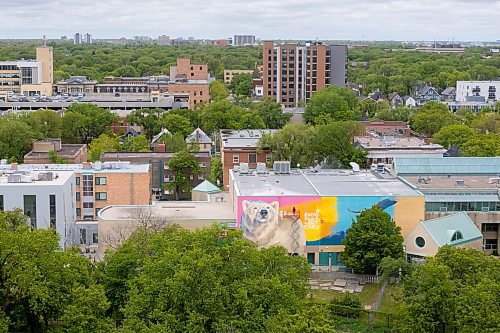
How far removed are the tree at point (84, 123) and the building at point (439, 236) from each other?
4411 centimetres

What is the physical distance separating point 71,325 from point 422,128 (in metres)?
55.6

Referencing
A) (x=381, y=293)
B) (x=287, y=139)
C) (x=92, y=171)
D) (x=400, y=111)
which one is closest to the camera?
(x=381, y=293)

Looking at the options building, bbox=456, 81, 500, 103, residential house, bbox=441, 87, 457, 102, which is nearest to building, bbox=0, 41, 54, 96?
residential house, bbox=441, 87, 457, 102

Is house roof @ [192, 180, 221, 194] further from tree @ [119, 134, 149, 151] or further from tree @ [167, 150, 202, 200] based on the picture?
tree @ [119, 134, 149, 151]

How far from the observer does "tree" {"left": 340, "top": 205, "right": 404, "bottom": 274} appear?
3719cm

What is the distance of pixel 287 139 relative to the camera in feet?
189

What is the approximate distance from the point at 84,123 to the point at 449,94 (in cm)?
5981

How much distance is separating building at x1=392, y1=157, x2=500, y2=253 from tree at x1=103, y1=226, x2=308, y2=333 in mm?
16075

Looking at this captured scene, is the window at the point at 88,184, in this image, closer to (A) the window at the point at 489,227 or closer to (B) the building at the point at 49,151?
(B) the building at the point at 49,151

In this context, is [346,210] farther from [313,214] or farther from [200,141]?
[200,141]

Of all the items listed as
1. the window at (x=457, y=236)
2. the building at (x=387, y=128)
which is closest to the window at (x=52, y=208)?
the window at (x=457, y=236)

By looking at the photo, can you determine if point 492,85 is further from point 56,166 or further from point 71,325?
point 71,325

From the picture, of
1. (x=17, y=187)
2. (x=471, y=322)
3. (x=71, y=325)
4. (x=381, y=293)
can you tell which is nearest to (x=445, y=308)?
(x=471, y=322)

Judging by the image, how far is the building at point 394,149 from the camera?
58147mm
